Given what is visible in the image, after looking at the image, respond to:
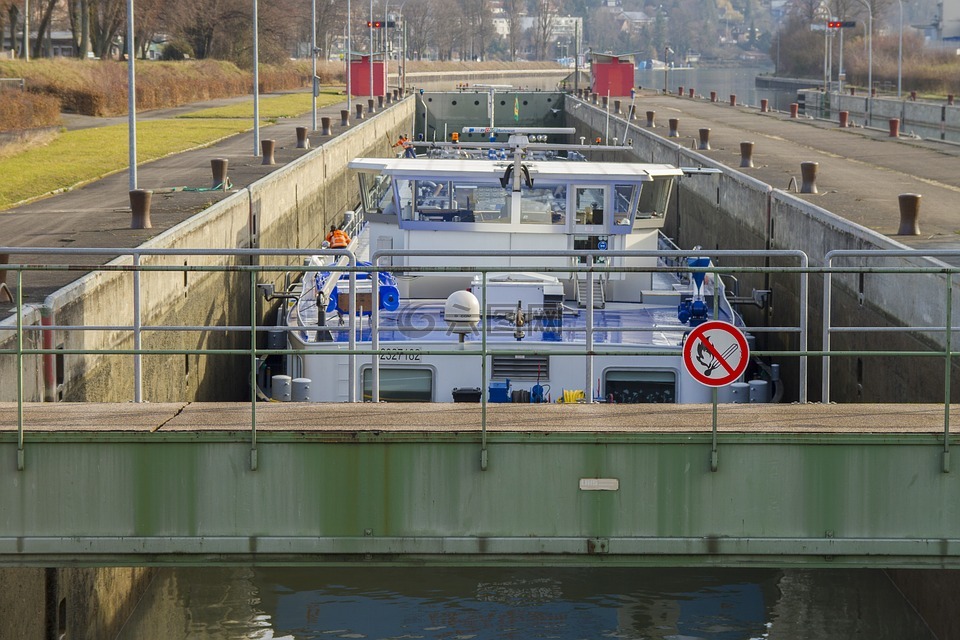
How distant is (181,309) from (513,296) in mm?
4103

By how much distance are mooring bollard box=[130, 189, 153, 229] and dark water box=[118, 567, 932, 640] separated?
6.29 m

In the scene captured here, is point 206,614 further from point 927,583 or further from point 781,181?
point 781,181

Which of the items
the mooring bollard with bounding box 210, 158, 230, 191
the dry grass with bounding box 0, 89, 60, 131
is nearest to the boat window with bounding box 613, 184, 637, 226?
the mooring bollard with bounding box 210, 158, 230, 191

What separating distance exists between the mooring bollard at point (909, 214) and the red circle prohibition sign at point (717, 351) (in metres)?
10.8

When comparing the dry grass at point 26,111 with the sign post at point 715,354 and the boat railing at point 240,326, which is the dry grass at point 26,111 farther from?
the sign post at point 715,354

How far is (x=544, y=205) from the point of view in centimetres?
1967

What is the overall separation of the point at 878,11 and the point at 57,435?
Result: 14346 centimetres

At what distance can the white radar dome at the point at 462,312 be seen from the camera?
13.2 m

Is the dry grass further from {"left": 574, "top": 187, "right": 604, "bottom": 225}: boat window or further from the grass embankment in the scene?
{"left": 574, "top": 187, "right": 604, "bottom": 225}: boat window

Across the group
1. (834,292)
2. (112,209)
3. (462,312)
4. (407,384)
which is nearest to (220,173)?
(112,209)

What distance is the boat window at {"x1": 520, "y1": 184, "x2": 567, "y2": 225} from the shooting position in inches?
773

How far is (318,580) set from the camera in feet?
50.4

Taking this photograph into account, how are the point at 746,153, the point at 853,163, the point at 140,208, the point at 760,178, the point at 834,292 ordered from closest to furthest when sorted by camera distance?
the point at 834,292, the point at 140,208, the point at 760,178, the point at 746,153, the point at 853,163

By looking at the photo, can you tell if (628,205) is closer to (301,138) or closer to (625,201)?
(625,201)
